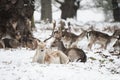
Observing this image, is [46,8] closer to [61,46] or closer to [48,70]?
[61,46]

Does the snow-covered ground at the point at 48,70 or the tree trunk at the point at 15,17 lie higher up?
the tree trunk at the point at 15,17

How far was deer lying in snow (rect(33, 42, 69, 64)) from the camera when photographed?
40.6 feet

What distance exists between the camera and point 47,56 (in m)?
12.5

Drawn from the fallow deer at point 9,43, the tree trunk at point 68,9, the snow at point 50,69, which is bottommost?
the snow at point 50,69

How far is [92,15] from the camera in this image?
89.1 m

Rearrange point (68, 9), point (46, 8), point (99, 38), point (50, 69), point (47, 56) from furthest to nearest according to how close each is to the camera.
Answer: point (68, 9), point (46, 8), point (99, 38), point (47, 56), point (50, 69)

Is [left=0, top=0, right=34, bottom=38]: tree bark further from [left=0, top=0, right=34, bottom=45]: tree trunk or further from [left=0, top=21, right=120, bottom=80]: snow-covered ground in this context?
[left=0, top=21, right=120, bottom=80]: snow-covered ground

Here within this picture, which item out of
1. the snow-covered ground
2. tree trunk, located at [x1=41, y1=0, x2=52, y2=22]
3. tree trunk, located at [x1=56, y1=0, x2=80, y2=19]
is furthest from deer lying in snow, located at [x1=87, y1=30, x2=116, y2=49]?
tree trunk, located at [x1=56, y1=0, x2=80, y2=19]

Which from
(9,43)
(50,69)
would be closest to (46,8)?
(9,43)

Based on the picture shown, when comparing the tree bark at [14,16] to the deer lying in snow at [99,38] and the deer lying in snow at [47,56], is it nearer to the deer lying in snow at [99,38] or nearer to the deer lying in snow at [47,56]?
the deer lying in snow at [99,38]

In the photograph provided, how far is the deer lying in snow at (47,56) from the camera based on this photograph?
12.4m

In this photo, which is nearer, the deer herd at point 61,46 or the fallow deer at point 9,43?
the deer herd at point 61,46

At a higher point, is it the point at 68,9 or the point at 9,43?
the point at 68,9

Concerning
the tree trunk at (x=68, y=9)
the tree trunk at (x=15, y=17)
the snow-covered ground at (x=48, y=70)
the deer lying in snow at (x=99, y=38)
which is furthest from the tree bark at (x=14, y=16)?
the tree trunk at (x=68, y=9)
